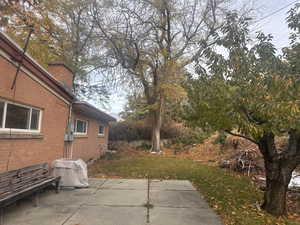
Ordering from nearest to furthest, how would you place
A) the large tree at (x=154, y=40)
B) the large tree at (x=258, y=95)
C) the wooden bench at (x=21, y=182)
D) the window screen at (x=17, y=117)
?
the large tree at (x=258, y=95) → the wooden bench at (x=21, y=182) → the window screen at (x=17, y=117) → the large tree at (x=154, y=40)

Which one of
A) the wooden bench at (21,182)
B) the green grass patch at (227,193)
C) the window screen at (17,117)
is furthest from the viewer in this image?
the window screen at (17,117)

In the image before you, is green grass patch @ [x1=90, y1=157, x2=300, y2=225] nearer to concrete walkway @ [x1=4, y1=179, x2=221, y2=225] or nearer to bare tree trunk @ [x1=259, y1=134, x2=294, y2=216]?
bare tree trunk @ [x1=259, y1=134, x2=294, y2=216]

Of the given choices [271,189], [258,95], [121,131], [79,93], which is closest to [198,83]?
[258,95]

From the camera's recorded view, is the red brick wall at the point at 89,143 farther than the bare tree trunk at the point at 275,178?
Yes

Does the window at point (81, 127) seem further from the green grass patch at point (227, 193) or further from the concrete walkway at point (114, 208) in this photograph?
the concrete walkway at point (114, 208)

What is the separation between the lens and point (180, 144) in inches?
638

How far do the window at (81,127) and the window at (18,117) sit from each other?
3272 mm

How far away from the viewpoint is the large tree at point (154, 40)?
11.7m

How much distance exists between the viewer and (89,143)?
405 inches

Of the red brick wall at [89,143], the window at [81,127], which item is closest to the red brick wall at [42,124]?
the red brick wall at [89,143]

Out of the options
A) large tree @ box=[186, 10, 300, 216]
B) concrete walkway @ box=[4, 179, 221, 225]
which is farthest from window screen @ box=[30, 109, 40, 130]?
large tree @ box=[186, 10, 300, 216]

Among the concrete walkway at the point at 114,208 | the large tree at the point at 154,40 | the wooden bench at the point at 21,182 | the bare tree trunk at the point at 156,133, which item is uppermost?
the large tree at the point at 154,40

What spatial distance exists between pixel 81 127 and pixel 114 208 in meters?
6.09

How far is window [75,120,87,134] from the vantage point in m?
8.76
